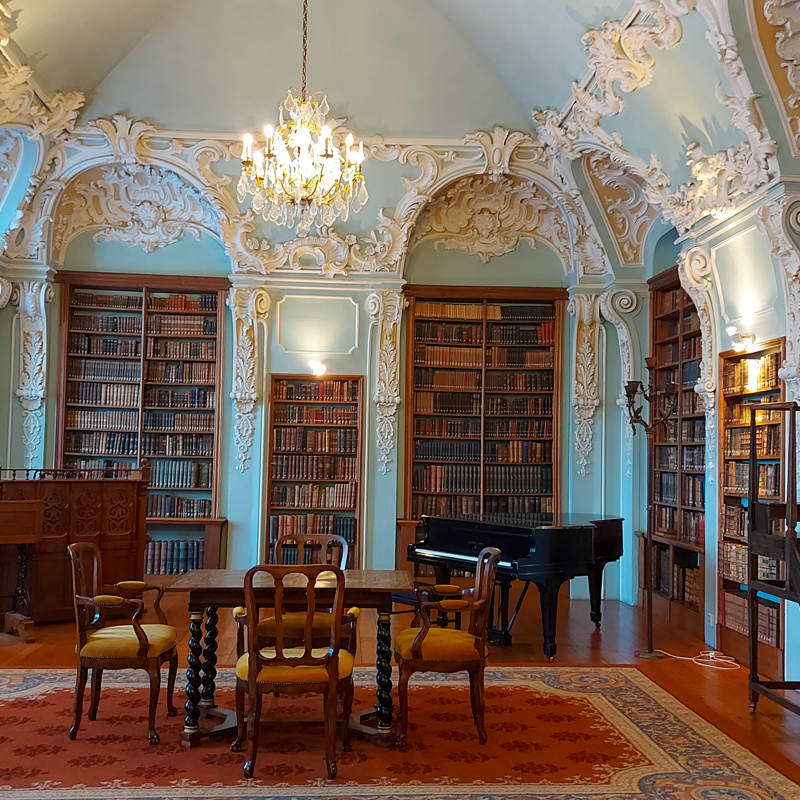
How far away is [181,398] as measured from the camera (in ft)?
30.6

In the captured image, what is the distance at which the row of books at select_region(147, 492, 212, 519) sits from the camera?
9.14m

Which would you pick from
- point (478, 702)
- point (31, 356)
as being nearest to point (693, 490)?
point (478, 702)

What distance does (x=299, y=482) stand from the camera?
9.18 meters

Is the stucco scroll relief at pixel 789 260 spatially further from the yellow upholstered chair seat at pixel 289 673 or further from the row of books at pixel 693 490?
the yellow upholstered chair seat at pixel 289 673

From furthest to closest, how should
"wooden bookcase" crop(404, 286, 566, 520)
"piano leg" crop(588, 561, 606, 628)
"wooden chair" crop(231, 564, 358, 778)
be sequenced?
"wooden bookcase" crop(404, 286, 566, 520), "piano leg" crop(588, 561, 606, 628), "wooden chair" crop(231, 564, 358, 778)

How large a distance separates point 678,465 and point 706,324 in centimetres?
154

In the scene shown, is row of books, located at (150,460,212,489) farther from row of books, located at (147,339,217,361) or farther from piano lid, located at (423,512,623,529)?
piano lid, located at (423,512,623,529)

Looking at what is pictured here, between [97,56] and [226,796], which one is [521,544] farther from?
[97,56]

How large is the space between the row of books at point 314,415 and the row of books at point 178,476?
3.23 feet

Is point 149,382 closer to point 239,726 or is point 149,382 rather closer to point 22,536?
point 22,536

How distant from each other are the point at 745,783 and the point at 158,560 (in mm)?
6486

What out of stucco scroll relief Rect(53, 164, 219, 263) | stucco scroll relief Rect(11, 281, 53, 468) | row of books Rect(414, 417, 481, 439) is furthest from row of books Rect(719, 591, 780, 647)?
stucco scroll relief Rect(11, 281, 53, 468)

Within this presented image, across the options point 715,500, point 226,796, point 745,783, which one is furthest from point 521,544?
point 226,796

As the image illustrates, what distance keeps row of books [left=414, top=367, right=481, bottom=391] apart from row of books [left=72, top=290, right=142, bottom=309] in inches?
121
